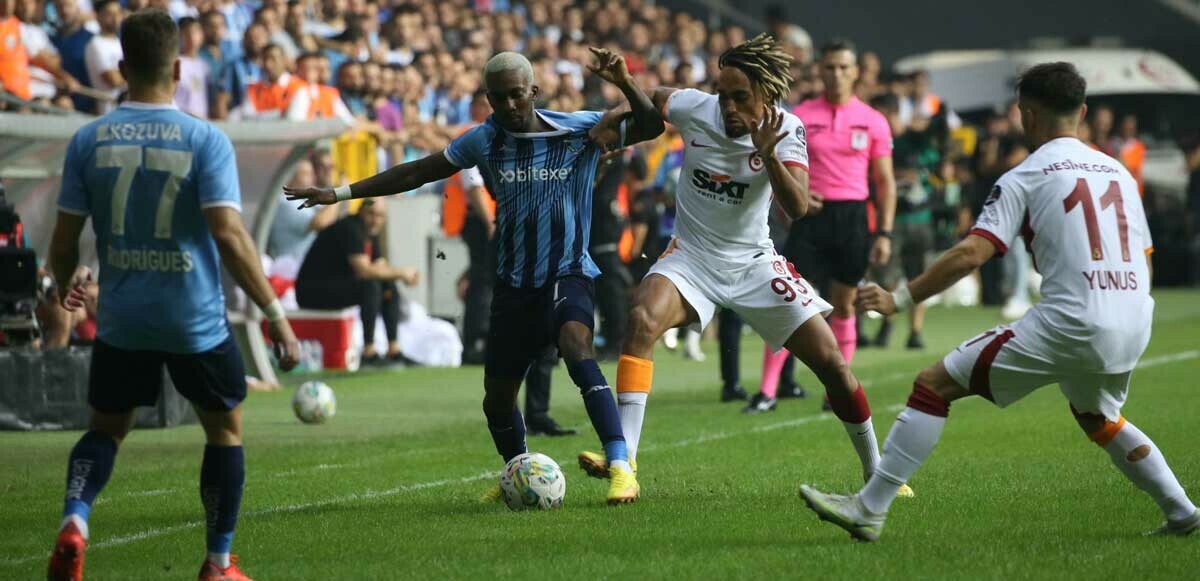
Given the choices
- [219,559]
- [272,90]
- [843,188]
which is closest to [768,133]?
[219,559]

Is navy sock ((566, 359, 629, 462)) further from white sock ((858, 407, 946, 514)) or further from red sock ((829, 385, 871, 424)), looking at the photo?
white sock ((858, 407, 946, 514))

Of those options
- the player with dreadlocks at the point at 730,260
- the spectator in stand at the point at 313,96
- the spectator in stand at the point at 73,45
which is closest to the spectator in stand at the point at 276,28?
the spectator in stand at the point at 313,96

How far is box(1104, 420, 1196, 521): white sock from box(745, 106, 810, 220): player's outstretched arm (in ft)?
5.26

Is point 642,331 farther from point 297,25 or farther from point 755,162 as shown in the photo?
point 297,25

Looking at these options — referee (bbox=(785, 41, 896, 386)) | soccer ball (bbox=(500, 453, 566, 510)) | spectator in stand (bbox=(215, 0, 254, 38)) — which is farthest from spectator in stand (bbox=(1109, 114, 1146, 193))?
soccer ball (bbox=(500, 453, 566, 510))

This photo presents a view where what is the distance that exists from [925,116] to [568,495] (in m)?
16.5

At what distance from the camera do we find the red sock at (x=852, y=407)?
27.2ft

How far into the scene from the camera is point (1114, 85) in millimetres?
32281

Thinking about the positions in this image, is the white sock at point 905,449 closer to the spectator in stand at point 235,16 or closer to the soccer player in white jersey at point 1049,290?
the soccer player in white jersey at point 1049,290


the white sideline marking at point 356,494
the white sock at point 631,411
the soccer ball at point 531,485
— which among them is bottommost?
the white sideline marking at point 356,494

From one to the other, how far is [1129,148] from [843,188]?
18085 mm

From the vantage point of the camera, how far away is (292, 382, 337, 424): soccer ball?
40.1 ft

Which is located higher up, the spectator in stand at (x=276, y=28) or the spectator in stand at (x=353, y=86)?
the spectator in stand at (x=276, y=28)

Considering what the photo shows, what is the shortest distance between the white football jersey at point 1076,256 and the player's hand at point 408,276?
11009 millimetres
